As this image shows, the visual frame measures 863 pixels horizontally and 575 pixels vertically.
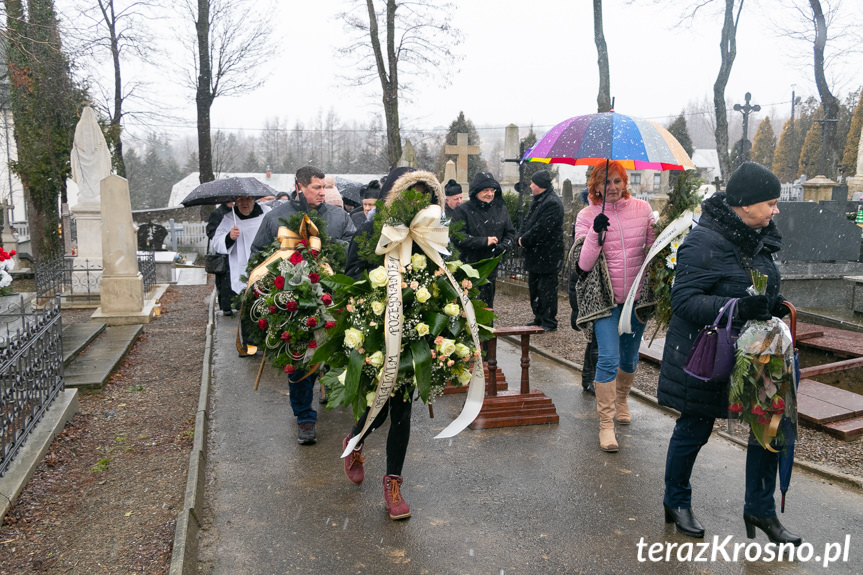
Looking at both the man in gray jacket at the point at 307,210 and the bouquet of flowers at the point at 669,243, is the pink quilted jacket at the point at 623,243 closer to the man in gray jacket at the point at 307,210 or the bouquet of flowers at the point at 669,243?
the bouquet of flowers at the point at 669,243

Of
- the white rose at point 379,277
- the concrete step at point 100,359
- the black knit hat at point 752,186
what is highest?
the black knit hat at point 752,186

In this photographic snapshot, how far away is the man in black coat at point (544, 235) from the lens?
28.6 ft

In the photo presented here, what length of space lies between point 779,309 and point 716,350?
17.2 inches

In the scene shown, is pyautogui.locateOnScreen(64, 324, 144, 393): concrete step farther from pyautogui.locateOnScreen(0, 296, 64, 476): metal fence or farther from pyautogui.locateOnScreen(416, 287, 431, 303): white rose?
pyautogui.locateOnScreen(416, 287, 431, 303): white rose

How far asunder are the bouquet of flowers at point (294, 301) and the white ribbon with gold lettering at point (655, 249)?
2155 mm

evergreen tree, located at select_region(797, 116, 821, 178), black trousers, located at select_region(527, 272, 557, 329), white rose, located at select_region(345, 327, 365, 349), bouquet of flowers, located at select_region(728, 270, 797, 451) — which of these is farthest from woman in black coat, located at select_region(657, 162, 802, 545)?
evergreen tree, located at select_region(797, 116, 821, 178)

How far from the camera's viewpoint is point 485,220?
7.67m

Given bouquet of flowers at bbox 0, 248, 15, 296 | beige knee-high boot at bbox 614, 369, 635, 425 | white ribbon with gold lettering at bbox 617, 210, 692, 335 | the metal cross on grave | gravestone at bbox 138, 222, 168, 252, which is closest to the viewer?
white ribbon with gold lettering at bbox 617, 210, 692, 335

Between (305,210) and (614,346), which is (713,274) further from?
(305,210)

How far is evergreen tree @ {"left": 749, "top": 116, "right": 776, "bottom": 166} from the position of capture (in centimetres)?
6066

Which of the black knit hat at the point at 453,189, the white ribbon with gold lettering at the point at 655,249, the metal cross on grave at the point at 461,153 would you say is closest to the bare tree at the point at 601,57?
the metal cross on grave at the point at 461,153

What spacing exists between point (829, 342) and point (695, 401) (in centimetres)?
543

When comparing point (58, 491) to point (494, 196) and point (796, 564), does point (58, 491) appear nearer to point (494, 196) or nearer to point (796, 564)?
point (796, 564)

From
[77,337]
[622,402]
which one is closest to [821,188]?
[622,402]
